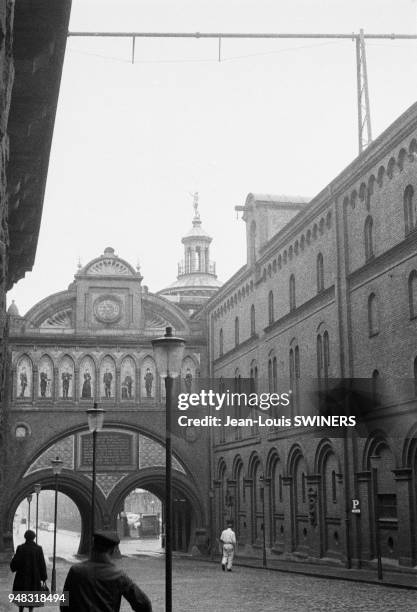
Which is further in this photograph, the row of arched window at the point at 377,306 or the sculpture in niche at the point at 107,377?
the sculpture in niche at the point at 107,377

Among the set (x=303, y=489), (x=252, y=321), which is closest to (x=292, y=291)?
(x=252, y=321)

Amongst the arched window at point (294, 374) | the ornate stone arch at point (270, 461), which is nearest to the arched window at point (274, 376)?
the arched window at point (294, 374)

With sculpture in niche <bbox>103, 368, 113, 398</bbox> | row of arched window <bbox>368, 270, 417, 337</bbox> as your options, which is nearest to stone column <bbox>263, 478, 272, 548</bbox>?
sculpture in niche <bbox>103, 368, 113, 398</bbox>

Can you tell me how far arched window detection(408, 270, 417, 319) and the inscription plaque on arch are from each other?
2422 cm

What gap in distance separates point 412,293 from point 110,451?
81.3ft

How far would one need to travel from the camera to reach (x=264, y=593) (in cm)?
2328

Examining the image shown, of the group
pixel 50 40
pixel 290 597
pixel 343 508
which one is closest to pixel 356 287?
pixel 343 508

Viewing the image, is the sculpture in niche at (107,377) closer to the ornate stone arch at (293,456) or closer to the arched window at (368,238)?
the ornate stone arch at (293,456)

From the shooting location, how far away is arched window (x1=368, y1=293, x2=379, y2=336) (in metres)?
30.8

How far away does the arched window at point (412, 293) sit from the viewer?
2819 centimetres

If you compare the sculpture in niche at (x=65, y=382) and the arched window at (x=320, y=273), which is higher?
the arched window at (x=320, y=273)

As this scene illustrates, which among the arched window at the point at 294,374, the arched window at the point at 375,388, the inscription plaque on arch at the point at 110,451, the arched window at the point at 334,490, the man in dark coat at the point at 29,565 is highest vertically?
the arched window at the point at 294,374

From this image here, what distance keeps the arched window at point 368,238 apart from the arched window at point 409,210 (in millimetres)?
2588

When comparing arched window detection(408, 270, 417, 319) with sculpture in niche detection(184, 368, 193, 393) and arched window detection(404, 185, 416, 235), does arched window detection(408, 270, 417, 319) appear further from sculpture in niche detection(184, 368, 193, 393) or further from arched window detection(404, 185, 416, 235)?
sculpture in niche detection(184, 368, 193, 393)
